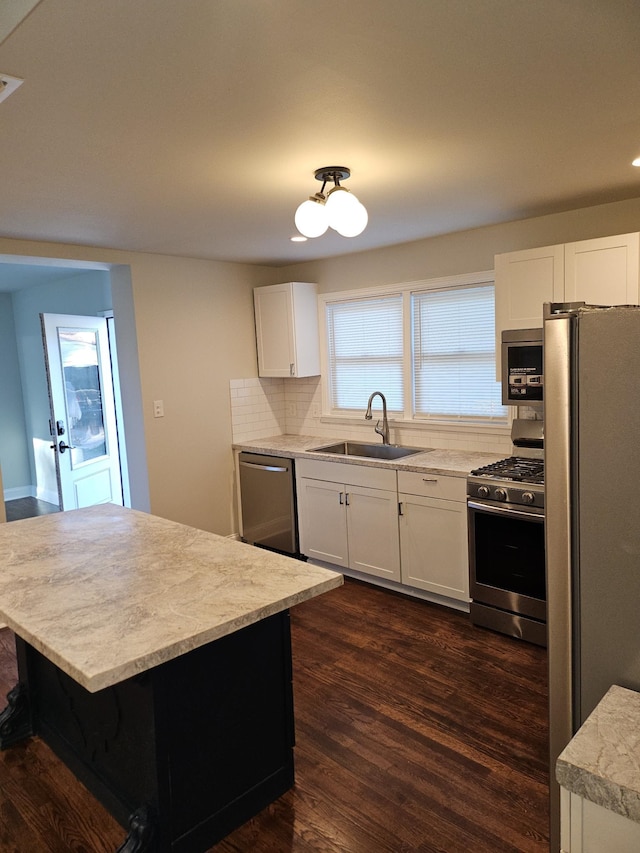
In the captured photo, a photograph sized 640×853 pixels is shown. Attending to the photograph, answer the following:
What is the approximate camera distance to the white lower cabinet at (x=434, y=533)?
345cm

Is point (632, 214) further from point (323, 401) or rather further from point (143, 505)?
point (143, 505)

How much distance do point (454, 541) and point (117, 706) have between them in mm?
2181

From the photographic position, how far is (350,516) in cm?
403

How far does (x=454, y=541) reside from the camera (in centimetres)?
348

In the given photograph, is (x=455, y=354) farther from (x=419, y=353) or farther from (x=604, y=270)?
(x=604, y=270)

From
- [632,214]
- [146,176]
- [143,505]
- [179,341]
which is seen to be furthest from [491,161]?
[143,505]

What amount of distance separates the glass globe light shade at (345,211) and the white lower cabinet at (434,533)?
175 cm

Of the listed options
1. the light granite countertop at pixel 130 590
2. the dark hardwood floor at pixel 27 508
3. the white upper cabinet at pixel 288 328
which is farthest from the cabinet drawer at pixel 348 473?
the dark hardwood floor at pixel 27 508

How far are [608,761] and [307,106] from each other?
6.05ft

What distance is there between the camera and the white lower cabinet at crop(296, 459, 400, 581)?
3.81 meters

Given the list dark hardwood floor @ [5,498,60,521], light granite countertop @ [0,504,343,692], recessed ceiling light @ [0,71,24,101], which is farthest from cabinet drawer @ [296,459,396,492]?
dark hardwood floor @ [5,498,60,521]

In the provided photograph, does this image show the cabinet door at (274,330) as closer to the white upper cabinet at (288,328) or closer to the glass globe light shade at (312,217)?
the white upper cabinet at (288,328)

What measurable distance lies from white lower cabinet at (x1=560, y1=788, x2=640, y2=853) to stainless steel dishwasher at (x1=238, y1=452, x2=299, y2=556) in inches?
134

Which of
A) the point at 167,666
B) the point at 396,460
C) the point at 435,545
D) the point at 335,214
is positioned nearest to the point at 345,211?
the point at 335,214
